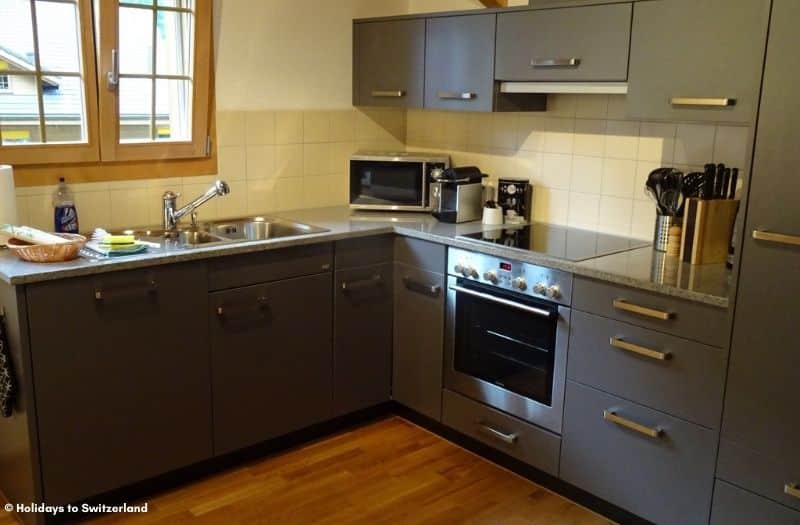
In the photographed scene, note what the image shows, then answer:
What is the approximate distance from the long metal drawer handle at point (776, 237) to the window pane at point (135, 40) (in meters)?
2.41

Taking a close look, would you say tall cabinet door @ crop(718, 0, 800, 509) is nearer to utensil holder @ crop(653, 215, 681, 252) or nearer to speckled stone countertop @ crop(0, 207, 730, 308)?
speckled stone countertop @ crop(0, 207, 730, 308)

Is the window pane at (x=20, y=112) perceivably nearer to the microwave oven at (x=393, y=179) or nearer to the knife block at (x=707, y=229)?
the microwave oven at (x=393, y=179)

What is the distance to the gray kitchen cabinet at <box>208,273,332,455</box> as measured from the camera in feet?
9.60

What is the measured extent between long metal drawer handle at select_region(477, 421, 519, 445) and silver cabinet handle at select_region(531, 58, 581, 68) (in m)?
1.44

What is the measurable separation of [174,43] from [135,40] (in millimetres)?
194

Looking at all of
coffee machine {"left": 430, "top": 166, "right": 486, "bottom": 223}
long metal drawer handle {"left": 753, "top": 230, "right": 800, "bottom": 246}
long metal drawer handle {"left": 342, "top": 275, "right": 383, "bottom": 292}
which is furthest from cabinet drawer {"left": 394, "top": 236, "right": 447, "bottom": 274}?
long metal drawer handle {"left": 753, "top": 230, "right": 800, "bottom": 246}

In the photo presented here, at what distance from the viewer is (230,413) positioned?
299cm

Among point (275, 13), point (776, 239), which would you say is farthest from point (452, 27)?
point (776, 239)

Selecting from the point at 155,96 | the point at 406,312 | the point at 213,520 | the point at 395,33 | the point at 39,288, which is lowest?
the point at 213,520

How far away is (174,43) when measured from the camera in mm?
3291

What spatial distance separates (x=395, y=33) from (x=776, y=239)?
6.89 feet

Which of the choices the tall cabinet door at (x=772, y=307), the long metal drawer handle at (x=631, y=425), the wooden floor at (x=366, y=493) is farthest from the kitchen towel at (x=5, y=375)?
the tall cabinet door at (x=772, y=307)

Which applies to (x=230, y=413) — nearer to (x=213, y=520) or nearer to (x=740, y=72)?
(x=213, y=520)

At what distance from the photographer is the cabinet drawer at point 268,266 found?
9.37ft
